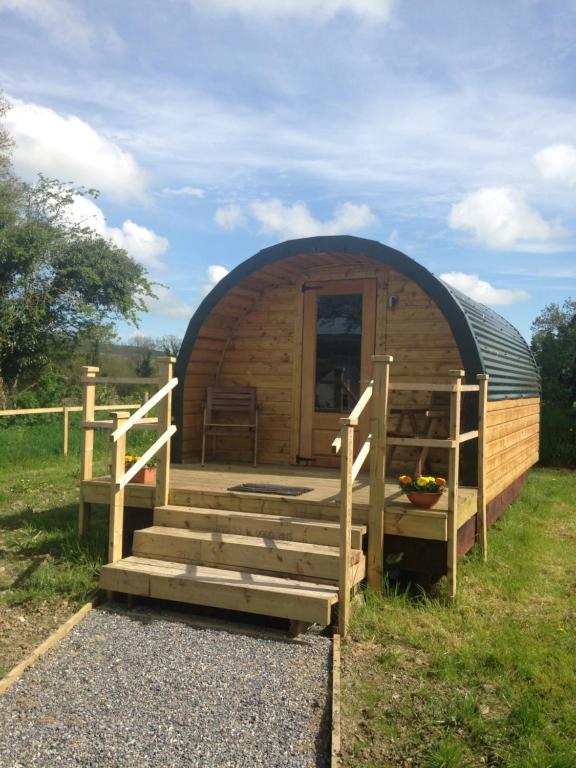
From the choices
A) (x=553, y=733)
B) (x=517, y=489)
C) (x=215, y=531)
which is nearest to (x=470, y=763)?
(x=553, y=733)

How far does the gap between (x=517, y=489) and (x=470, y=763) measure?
661cm

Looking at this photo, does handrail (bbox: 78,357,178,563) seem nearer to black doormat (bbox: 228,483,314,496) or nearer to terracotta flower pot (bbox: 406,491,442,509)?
black doormat (bbox: 228,483,314,496)

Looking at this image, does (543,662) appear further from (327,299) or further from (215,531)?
(327,299)

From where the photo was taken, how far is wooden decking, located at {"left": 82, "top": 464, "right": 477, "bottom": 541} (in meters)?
4.86

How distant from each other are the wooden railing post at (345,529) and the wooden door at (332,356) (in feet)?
9.93

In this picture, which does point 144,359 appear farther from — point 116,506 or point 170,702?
point 170,702

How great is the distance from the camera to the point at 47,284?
17078 mm

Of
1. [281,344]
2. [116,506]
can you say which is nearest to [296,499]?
[116,506]

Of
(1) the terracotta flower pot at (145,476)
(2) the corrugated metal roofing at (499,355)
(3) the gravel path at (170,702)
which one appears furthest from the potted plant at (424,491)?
(1) the terracotta flower pot at (145,476)

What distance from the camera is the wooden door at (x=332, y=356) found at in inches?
289

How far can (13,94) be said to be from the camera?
1905 centimetres

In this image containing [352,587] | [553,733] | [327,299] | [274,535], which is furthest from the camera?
[327,299]

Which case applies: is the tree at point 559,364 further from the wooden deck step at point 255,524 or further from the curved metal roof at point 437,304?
the wooden deck step at point 255,524

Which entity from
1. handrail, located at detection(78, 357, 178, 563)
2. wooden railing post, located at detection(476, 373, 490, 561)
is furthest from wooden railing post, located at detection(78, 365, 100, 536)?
wooden railing post, located at detection(476, 373, 490, 561)
